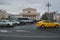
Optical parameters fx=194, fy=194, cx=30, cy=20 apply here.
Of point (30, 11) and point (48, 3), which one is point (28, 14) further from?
point (48, 3)

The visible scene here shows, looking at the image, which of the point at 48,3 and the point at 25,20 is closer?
the point at 48,3

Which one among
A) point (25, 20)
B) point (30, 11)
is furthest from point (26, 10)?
point (25, 20)

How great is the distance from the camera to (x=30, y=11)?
132m

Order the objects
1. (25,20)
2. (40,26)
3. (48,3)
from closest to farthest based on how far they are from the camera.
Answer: (40,26), (48,3), (25,20)

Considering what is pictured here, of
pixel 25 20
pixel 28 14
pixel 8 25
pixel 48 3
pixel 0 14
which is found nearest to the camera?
pixel 8 25

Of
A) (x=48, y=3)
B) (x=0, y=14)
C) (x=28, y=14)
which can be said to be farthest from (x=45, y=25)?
(x=28, y=14)

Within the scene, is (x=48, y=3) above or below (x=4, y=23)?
above

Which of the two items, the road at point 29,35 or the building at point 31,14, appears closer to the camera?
the road at point 29,35

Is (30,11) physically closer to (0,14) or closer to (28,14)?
(28,14)

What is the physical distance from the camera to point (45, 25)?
3344 centimetres

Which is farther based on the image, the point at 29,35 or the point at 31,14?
the point at 31,14

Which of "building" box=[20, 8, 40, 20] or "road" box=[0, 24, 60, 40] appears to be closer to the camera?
"road" box=[0, 24, 60, 40]

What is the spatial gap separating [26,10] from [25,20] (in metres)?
71.6

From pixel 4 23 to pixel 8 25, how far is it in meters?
1.17
